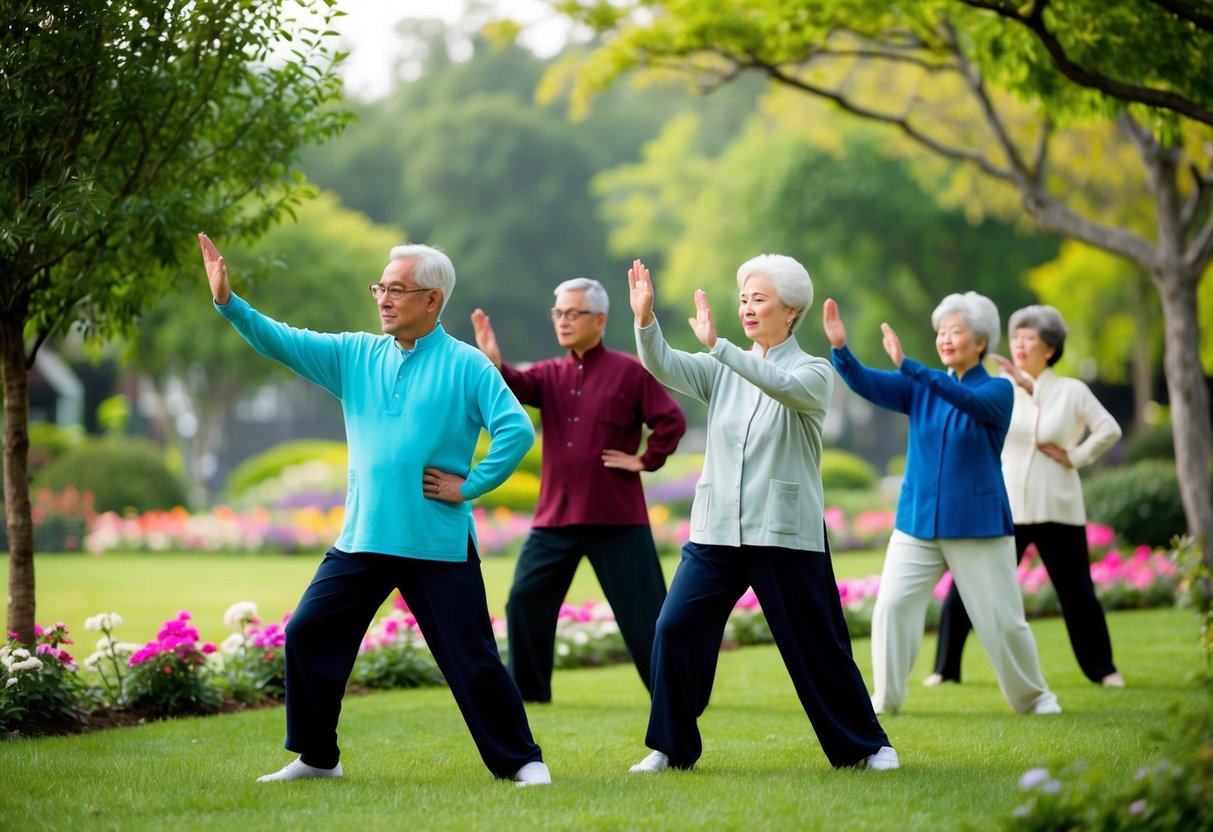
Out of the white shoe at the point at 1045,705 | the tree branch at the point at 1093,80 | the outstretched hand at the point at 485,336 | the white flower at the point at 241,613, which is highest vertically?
the tree branch at the point at 1093,80

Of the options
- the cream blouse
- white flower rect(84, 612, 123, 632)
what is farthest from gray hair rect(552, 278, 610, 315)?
white flower rect(84, 612, 123, 632)

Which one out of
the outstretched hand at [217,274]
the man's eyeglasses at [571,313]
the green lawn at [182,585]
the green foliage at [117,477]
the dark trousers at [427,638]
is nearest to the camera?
the outstretched hand at [217,274]

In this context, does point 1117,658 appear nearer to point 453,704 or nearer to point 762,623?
point 762,623

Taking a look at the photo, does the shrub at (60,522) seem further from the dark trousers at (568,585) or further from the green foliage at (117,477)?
the dark trousers at (568,585)

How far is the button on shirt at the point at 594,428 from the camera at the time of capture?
25.4ft

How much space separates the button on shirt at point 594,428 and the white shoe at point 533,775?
7.54 ft

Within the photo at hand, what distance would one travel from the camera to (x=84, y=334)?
770 cm

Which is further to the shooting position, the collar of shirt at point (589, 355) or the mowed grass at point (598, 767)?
the collar of shirt at point (589, 355)

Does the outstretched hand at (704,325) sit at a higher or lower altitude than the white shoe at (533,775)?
higher

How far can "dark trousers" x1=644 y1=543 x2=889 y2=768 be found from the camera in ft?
18.9

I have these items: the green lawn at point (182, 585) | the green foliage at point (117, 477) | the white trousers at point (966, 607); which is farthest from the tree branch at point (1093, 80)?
the green foliage at point (117, 477)

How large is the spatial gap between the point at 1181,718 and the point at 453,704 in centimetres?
479

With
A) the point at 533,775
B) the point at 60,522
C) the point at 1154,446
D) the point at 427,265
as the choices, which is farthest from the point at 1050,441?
the point at 60,522

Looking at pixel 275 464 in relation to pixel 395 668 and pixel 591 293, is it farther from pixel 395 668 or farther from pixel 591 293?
pixel 591 293
